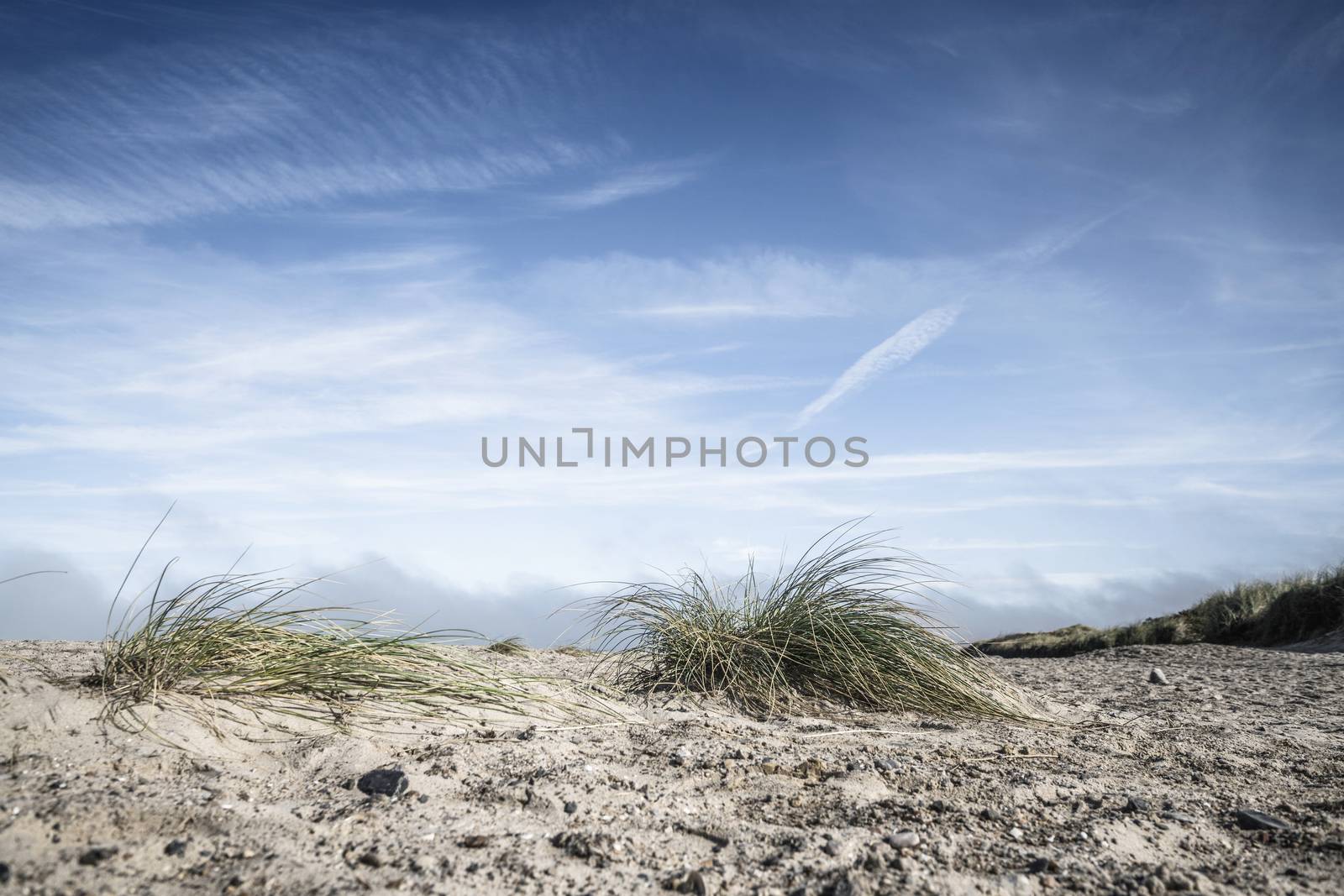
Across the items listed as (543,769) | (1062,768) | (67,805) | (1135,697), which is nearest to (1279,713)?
(1135,697)

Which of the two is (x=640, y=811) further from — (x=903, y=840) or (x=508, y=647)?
(x=508, y=647)

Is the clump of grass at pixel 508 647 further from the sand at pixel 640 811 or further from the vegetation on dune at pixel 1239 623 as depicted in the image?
the vegetation on dune at pixel 1239 623

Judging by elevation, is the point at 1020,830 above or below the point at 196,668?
below

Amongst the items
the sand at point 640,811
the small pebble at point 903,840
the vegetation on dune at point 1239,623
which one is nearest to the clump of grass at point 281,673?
the sand at point 640,811

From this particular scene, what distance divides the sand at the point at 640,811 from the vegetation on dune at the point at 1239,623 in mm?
8129

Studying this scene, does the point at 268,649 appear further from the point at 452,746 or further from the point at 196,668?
the point at 452,746

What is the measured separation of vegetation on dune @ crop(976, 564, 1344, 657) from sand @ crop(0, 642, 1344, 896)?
8129 mm

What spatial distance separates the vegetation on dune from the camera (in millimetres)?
10008

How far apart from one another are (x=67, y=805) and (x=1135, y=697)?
5.60m

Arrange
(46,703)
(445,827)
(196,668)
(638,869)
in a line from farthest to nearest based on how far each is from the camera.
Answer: (196,668) < (46,703) < (445,827) < (638,869)

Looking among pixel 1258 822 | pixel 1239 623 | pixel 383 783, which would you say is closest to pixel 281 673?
pixel 383 783

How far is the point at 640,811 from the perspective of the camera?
231cm

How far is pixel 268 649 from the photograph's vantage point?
3.22 meters

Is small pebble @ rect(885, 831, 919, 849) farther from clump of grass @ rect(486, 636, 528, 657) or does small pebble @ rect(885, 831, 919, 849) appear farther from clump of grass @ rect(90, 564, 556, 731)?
clump of grass @ rect(486, 636, 528, 657)
